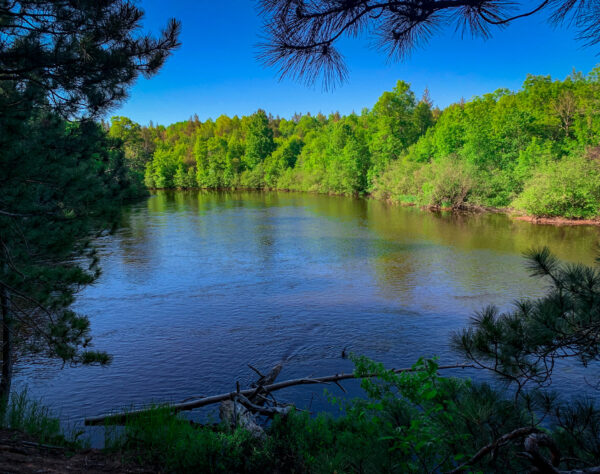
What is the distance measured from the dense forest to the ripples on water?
17.6 feet

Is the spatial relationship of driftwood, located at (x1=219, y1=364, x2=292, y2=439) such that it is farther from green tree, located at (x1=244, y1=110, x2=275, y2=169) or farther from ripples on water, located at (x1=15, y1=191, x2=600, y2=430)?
green tree, located at (x1=244, y1=110, x2=275, y2=169)

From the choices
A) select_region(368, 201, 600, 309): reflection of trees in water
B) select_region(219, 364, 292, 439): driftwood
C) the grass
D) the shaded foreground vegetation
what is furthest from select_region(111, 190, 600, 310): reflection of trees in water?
the grass

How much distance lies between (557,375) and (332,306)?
636cm

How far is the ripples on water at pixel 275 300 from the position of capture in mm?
8711

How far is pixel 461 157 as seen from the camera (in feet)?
140

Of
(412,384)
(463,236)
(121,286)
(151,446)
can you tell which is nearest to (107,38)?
(151,446)

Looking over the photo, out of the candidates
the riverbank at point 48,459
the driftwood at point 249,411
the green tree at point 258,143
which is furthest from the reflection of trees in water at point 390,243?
the green tree at point 258,143

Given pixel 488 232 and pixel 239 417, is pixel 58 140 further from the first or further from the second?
pixel 488 232

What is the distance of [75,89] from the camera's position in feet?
18.1

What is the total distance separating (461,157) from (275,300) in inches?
1399

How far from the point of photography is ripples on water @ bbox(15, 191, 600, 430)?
28.6ft

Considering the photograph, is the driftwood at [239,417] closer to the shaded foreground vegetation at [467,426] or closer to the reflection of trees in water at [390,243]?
the shaded foreground vegetation at [467,426]

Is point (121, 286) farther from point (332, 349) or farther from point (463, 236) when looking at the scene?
point (463, 236)

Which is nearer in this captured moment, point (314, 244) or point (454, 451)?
point (454, 451)
